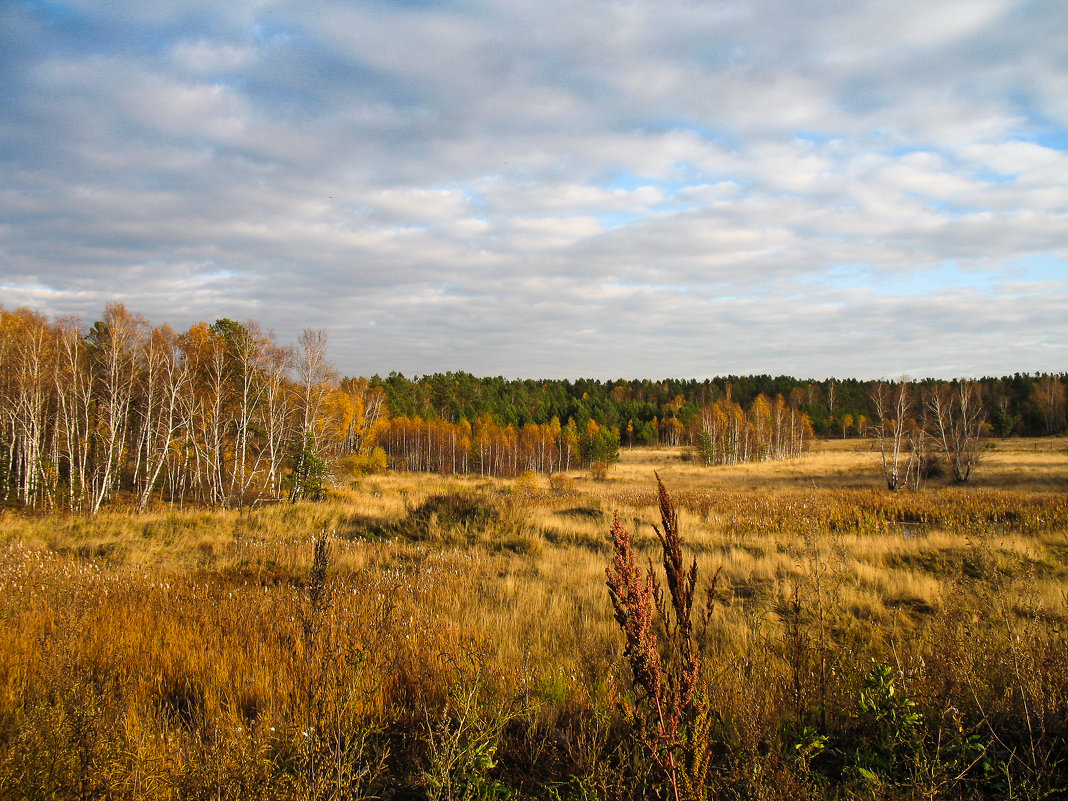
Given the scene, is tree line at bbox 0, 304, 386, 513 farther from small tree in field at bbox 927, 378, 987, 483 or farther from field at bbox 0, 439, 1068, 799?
small tree in field at bbox 927, 378, 987, 483

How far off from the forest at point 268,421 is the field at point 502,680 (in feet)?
51.0

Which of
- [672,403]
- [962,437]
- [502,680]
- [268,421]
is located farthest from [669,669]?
[672,403]

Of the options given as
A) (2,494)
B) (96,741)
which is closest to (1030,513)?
(96,741)

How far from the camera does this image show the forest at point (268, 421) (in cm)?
2670

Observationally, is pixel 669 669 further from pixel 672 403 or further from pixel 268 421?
pixel 672 403

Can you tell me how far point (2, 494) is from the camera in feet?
93.0

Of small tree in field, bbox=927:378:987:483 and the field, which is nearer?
the field

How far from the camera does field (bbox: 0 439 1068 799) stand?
263cm

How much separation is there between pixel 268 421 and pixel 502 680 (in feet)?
105

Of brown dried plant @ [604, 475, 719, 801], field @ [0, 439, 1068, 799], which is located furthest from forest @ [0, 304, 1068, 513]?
brown dried plant @ [604, 475, 719, 801]

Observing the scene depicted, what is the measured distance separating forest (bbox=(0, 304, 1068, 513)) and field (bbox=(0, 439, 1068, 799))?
15.6 meters

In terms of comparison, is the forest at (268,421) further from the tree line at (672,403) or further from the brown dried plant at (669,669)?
the brown dried plant at (669,669)

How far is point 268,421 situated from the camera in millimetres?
31781

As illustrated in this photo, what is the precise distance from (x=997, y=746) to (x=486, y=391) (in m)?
96.5
